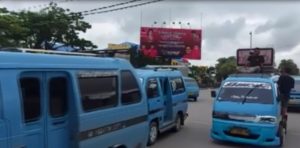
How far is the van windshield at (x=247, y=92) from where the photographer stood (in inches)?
474

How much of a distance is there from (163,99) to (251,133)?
2.57 meters

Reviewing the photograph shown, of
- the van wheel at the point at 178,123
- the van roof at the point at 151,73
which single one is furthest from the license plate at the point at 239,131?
the van wheel at the point at 178,123

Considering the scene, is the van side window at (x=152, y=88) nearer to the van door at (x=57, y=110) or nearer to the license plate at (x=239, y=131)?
the license plate at (x=239, y=131)

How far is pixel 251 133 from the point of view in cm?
1142

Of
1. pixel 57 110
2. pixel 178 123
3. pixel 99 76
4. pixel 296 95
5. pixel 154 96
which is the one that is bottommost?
pixel 178 123

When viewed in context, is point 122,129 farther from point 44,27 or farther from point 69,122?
point 44,27

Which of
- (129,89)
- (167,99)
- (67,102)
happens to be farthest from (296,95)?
(67,102)

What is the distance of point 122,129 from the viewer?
23.9 feet

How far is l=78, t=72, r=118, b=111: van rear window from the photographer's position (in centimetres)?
626

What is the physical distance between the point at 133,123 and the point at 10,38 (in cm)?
1318

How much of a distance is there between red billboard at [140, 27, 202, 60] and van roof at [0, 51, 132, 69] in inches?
1689

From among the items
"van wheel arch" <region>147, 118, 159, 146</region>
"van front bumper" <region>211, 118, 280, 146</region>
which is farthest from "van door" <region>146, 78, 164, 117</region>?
"van front bumper" <region>211, 118, 280, 146</region>

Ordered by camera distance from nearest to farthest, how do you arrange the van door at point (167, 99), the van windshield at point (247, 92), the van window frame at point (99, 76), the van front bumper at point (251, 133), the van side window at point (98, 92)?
1. the van window frame at point (99, 76)
2. the van side window at point (98, 92)
3. the van front bumper at point (251, 133)
4. the van windshield at point (247, 92)
5. the van door at point (167, 99)

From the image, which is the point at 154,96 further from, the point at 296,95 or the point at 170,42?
the point at 170,42
